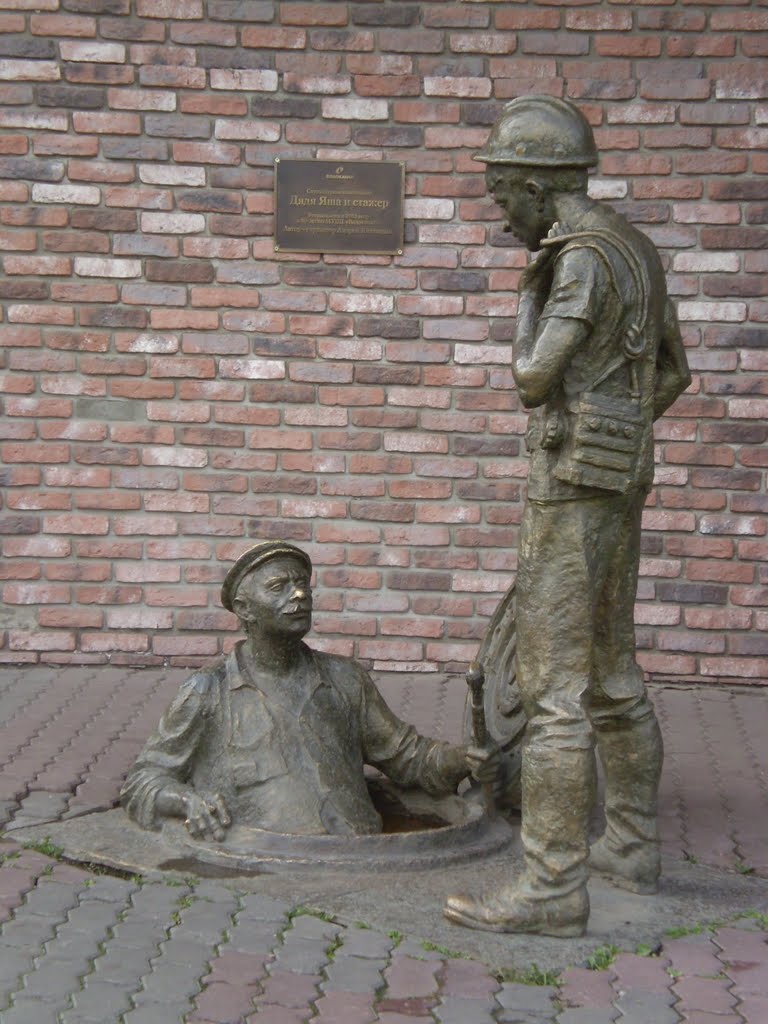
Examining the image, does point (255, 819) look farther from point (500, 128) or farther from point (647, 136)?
point (647, 136)

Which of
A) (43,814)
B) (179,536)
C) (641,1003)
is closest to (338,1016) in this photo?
(641,1003)

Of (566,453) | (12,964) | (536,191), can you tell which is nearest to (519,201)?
(536,191)

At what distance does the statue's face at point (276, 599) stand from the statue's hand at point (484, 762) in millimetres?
646

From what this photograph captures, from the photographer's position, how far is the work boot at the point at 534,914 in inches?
188

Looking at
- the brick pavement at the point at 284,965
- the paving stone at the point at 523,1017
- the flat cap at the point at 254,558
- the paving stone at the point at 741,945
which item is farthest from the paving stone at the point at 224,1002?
the flat cap at the point at 254,558

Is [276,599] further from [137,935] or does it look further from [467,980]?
[467,980]

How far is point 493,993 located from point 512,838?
1.27 meters

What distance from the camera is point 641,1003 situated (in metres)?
4.39

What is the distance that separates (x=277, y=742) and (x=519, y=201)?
1.81 meters

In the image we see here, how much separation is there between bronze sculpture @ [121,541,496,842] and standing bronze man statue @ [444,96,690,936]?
801mm

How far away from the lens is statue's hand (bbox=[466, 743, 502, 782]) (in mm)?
5668

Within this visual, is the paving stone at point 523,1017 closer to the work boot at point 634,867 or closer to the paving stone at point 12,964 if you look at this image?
the work boot at point 634,867

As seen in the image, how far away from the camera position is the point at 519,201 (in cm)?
496

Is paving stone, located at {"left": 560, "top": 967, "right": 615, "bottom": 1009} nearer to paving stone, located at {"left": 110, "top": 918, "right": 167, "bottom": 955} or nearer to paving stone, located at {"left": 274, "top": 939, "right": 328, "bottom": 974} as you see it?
paving stone, located at {"left": 274, "top": 939, "right": 328, "bottom": 974}
